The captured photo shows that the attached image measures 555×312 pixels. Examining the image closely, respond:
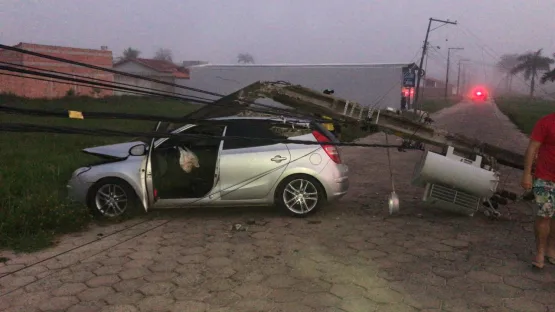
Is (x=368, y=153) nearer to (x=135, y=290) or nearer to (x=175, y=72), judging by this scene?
(x=135, y=290)

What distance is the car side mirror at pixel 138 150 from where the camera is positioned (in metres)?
6.41

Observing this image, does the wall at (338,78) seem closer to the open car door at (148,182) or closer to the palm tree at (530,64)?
the open car door at (148,182)

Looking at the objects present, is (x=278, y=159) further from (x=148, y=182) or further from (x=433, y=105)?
(x=433, y=105)

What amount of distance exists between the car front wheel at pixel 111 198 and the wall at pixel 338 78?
3404cm

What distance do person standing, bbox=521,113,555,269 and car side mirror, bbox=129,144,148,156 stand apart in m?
4.72

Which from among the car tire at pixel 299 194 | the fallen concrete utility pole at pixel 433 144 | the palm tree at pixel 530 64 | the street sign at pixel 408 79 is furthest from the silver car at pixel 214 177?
the palm tree at pixel 530 64

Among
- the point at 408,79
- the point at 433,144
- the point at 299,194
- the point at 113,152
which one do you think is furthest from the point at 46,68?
the point at 433,144

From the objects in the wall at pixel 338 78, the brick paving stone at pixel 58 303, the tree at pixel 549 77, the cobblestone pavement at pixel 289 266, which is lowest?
the brick paving stone at pixel 58 303

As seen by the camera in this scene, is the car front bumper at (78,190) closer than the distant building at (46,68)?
Yes

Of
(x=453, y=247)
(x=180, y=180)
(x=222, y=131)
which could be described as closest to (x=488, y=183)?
(x=453, y=247)

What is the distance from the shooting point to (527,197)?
6414mm

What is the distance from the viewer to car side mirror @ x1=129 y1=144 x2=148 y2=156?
252 inches

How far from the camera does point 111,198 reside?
254 inches

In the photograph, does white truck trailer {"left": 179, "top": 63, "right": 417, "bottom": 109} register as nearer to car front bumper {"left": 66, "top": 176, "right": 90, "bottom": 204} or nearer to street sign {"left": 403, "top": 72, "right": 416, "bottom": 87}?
street sign {"left": 403, "top": 72, "right": 416, "bottom": 87}
